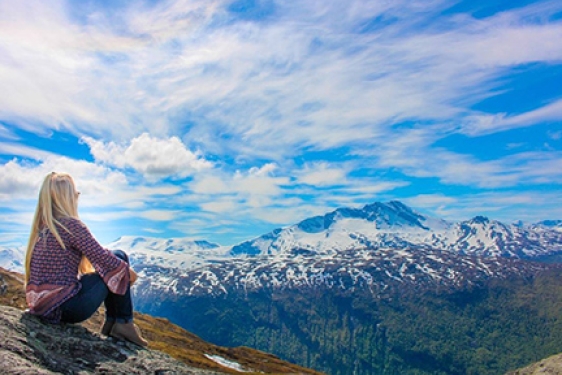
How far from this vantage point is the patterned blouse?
12328 mm

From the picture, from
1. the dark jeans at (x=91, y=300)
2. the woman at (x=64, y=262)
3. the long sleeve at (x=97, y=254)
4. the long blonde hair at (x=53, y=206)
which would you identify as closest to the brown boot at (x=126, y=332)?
the dark jeans at (x=91, y=300)

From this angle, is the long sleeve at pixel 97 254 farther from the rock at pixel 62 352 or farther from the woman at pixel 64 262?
the rock at pixel 62 352

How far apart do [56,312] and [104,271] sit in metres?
2.15

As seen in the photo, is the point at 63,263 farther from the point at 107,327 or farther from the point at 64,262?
the point at 107,327

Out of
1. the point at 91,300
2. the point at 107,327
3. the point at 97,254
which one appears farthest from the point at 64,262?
the point at 107,327

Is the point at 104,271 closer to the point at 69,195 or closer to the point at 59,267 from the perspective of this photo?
the point at 59,267

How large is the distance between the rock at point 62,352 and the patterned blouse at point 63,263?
88 centimetres

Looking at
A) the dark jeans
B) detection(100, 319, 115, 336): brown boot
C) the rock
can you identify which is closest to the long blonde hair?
the dark jeans

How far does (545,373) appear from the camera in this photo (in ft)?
171

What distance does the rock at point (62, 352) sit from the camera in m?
10.6

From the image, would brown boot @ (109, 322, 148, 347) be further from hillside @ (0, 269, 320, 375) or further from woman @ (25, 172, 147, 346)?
hillside @ (0, 269, 320, 375)

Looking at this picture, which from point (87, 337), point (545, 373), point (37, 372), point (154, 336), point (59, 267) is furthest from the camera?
point (154, 336)

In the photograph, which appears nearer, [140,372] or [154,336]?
[140,372]

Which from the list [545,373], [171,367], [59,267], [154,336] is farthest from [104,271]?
[154,336]
